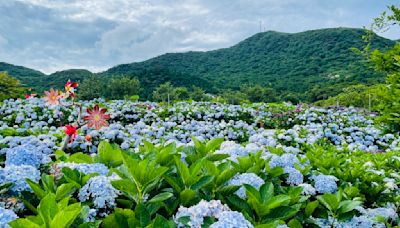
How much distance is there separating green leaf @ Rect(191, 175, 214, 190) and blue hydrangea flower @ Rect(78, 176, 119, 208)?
357 millimetres

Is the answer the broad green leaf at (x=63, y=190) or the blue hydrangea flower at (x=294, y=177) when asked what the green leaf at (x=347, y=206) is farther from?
the broad green leaf at (x=63, y=190)

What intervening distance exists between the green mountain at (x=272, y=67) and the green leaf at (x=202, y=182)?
29777mm

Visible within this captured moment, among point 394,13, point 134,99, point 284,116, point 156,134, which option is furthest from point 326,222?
point 134,99

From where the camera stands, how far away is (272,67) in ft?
194

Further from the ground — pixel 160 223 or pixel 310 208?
pixel 160 223

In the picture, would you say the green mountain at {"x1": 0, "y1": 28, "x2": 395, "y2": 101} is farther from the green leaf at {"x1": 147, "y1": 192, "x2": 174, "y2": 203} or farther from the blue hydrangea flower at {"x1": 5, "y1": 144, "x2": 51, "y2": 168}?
the green leaf at {"x1": 147, "y1": 192, "x2": 174, "y2": 203}

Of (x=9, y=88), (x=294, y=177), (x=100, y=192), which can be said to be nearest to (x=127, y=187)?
(x=100, y=192)

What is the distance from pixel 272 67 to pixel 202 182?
194 ft

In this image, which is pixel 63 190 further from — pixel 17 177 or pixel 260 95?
pixel 260 95

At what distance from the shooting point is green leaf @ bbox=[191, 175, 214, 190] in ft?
5.64

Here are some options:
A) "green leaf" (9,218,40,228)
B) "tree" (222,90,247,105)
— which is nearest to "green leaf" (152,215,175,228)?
"green leaf" (9,218,40,228)

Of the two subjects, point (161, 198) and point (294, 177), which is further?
point (294, 177)

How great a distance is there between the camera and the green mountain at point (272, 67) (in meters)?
39.0

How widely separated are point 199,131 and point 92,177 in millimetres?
6702
